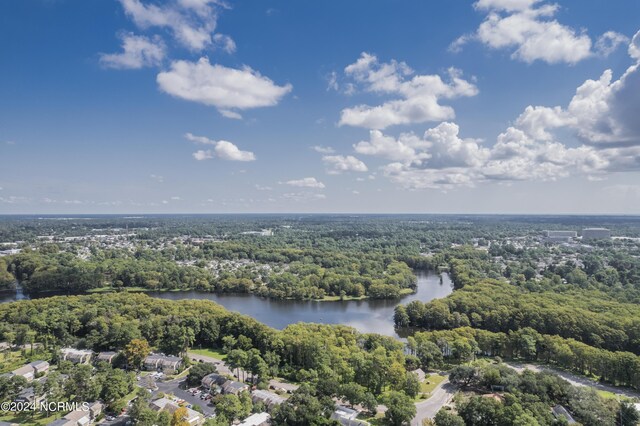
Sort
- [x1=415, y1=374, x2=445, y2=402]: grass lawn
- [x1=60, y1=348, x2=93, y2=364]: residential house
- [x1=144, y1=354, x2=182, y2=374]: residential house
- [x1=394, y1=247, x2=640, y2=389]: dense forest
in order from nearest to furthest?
[x1=415, y1=374, x2=445, y2=402]: grass lawn, [x1=144, y1=354, x2=182, y2=374]: residential house, [x1=60, y1=348, x2=93, y2=364]: residential house, [x1=394, y1=247, x2=640, y2=389]: dense forest

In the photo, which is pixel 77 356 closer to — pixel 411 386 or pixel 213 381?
pixel 213 381

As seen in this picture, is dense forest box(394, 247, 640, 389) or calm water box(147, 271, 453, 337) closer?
dense forest box(394, 247, 640, 389)

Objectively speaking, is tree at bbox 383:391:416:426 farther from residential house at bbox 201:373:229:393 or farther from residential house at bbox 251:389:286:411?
residential house at bbox 201:373:229:393

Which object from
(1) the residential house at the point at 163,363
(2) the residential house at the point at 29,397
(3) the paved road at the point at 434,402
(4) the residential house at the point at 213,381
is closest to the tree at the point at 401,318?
(3) the paved road at the point at 434,402

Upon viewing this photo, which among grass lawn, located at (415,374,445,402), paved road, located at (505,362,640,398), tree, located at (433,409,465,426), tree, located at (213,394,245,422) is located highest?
tree, located at (433,409,465,426)

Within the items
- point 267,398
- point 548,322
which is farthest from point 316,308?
point 267,398

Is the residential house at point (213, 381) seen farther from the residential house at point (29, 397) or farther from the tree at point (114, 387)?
the residential house at point (29, 397)

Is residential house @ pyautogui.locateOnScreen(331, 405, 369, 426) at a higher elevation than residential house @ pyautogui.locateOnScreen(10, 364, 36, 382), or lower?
higher

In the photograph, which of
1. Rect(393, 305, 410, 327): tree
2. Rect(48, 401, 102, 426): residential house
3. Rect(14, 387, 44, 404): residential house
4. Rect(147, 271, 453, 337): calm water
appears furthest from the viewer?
Rect(147, 271, 453, 337): calm water

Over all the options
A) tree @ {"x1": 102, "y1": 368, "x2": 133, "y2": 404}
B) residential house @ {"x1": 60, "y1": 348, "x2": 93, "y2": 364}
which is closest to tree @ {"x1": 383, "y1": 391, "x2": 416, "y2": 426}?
tree @ {"x1": 102, "y1": 368, "x2": 133, "y2": 404}
